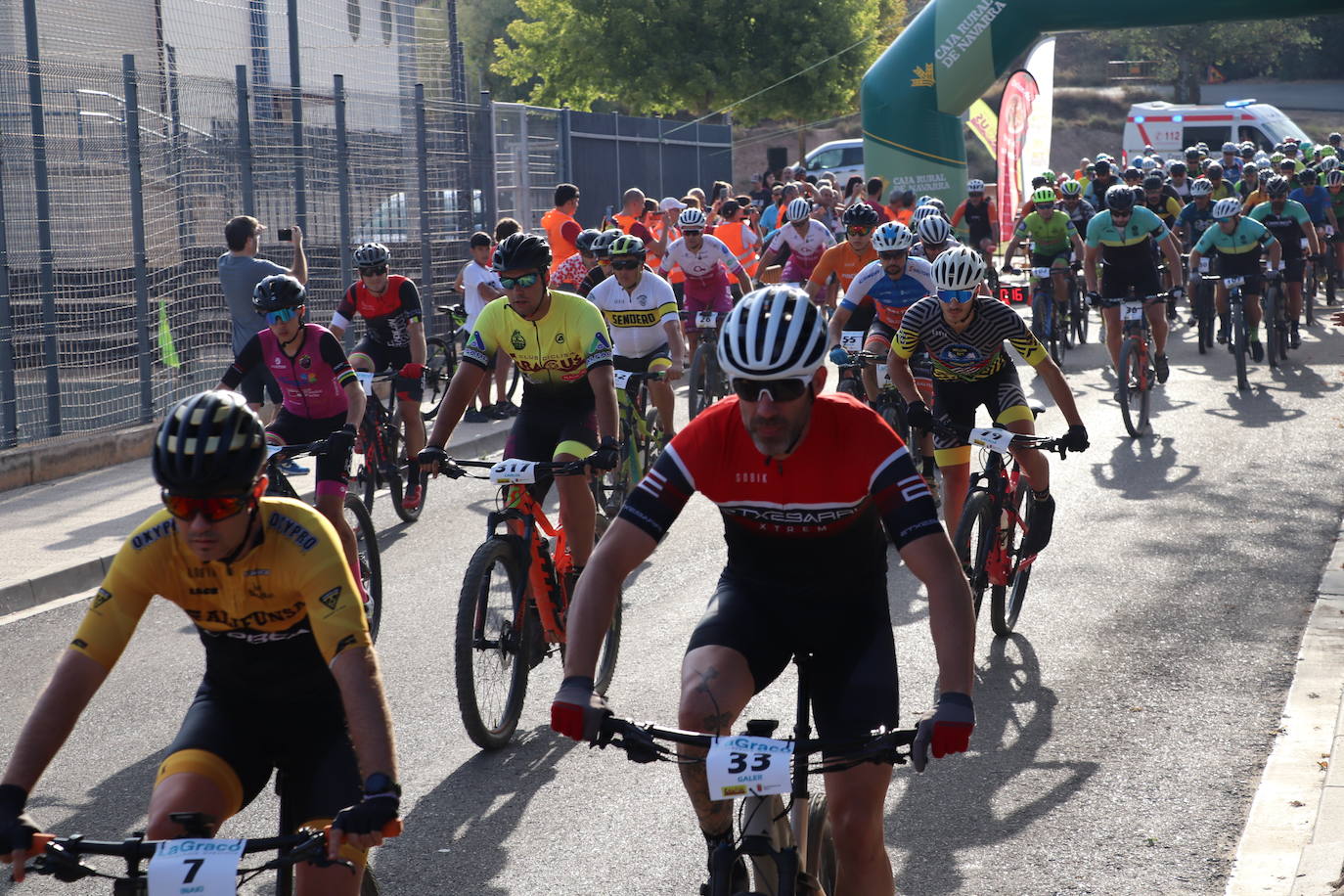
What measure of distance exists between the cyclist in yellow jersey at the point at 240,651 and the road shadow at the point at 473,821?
1.62 m

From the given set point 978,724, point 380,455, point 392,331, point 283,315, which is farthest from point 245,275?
point 978,724

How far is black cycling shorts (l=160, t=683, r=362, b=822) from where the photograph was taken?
11.5ft

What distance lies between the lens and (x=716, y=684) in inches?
151

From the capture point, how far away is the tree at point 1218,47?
233ft

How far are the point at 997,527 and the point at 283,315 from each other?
3848 mm

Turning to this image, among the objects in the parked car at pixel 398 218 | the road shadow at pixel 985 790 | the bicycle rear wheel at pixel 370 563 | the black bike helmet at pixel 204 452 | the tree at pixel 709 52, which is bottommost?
the road shadow at pixel 985 790

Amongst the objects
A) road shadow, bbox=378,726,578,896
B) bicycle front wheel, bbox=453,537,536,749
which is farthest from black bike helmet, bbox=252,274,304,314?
road shadow, bbox=378,726,578,896

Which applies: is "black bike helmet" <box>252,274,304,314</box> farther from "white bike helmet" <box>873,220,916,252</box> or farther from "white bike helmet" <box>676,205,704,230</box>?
"white bike helmet" <box>676,205,704,230</box>

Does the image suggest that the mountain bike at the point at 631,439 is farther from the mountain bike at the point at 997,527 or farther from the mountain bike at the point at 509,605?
the mountain bike at the point at 509,605

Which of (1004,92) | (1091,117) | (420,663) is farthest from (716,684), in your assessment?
(1091,117)

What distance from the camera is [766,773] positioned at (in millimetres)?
3275

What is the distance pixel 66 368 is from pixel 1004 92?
20.4 m

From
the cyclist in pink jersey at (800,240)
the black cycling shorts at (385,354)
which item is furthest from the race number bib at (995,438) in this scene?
the cyclist in pink jersey at (800,240)

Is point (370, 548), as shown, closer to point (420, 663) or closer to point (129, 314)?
point (420, 663)
